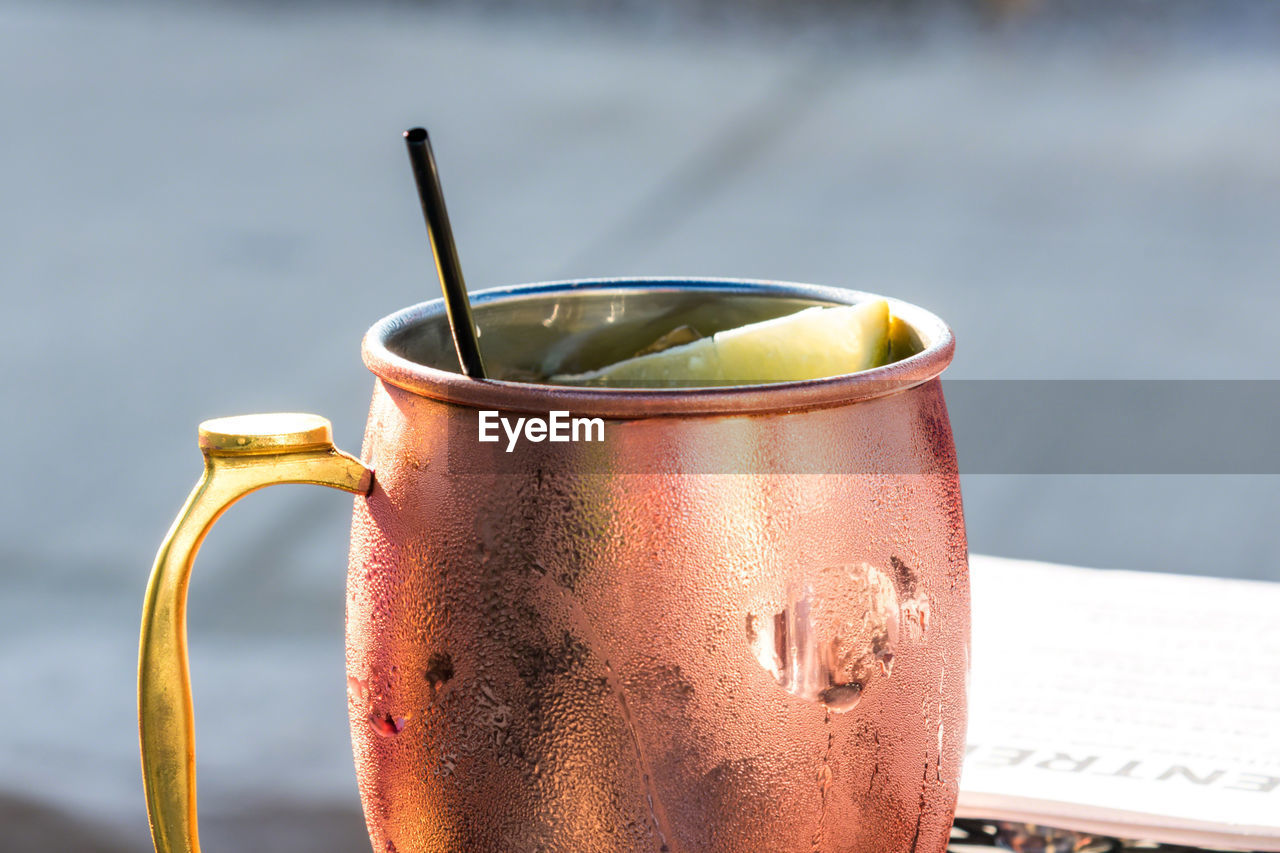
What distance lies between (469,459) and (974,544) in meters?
0.92

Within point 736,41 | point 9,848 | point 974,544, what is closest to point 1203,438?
point 974,544

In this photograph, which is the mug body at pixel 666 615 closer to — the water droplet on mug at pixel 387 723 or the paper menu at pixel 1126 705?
the water droplet on mug at pixel 387 723

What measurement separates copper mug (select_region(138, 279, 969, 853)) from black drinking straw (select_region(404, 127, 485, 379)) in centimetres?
2

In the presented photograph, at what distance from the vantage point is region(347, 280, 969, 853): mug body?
287 millimetres

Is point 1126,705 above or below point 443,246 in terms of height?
below

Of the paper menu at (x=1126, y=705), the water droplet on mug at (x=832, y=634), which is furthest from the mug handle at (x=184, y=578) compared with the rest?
the paper menu at (x=1126, y=705)

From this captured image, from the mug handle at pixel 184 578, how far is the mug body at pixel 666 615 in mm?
20

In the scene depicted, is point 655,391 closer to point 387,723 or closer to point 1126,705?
point 387,723

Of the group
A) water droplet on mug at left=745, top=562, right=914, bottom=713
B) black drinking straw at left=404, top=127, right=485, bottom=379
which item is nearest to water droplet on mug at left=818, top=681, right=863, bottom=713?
water droplet on mug at left=745, top=562, right=914, bottom=713

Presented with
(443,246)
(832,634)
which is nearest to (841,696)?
(832,634)

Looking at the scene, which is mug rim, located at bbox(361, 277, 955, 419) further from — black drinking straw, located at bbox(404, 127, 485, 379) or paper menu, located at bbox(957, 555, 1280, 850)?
paper menu, located at bbox(957, 555, 1280, 850)

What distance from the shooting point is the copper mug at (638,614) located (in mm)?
287

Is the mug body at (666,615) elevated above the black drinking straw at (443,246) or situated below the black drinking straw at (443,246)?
below

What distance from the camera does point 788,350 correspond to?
36 centimetres
